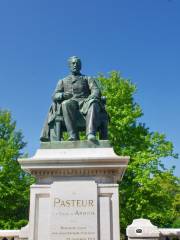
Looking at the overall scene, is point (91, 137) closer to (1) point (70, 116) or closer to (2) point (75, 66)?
(1) point (70, 116)

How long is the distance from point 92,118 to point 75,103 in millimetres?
635

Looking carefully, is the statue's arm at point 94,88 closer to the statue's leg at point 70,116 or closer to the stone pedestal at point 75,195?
the statue's leg at point 70,116

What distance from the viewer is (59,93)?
856 cm

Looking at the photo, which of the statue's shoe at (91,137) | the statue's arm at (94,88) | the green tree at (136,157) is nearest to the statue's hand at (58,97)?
the statue's arm at (94,88)

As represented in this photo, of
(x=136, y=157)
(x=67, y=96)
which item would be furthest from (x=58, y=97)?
(x=136, y=157)

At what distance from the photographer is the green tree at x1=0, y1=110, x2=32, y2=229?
67.9ft

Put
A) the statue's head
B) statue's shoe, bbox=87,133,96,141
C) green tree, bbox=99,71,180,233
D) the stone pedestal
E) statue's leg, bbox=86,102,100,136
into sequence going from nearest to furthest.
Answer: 1. the stone pedestal
2. statue's shoe, bbox=87,133,96,141
3. statue's leg, bbox=86,102,100,136
4. the statue's head
5. green tree, bbox=99,71,180,233

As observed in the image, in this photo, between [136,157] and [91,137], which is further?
[136,157]

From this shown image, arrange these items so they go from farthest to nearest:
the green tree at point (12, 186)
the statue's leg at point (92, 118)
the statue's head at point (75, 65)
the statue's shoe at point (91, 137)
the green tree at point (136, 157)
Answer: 1. the green tree at point (12, 186)
2. the green tree at point (136, 157)
3. the statue's head at point (75, 65)
4. the statue's leg at point (92, 118)
5. the statue's shoe at point (91, 137)

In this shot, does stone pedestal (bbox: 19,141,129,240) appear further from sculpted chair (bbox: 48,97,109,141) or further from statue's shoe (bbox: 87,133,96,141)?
sculpted chair (bbox: 48,97,109,141)

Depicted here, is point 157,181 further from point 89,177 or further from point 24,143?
point 89,177

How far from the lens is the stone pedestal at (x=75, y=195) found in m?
7.20

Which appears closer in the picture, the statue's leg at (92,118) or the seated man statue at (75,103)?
the statue's leg at (92,118)

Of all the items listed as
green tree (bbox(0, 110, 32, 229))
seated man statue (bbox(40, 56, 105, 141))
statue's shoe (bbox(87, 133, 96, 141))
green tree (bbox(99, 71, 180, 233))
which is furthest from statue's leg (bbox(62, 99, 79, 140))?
green tree (bbox(0, 110, 32, 229))
